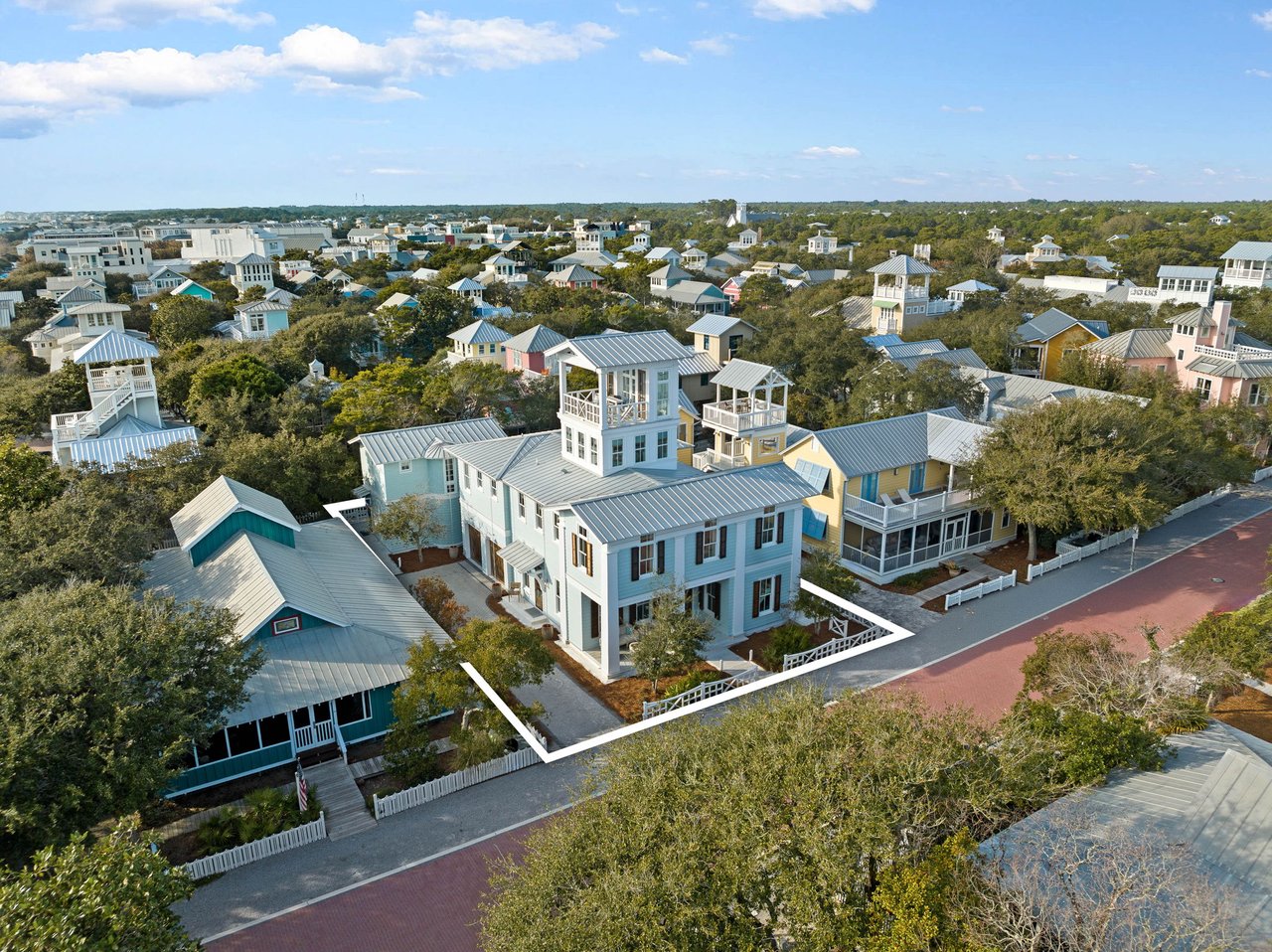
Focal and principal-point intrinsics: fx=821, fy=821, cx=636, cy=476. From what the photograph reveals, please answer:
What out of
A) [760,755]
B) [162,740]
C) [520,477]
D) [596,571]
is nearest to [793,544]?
[596,571]

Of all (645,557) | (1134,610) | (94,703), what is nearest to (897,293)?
(1134,610)

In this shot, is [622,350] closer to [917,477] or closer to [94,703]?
[917,477]

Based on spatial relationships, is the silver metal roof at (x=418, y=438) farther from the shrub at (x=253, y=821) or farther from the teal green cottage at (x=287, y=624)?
the shrub at (x=253, y=821)

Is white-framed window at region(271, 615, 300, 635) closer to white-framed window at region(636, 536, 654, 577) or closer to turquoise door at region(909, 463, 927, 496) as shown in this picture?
white-framed window at region(636, 536, 654, 577)

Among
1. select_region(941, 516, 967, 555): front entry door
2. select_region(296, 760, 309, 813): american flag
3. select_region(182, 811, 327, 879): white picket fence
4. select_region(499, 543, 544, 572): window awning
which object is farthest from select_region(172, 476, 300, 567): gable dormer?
select_region(941, 516, 967, 555): front entry door

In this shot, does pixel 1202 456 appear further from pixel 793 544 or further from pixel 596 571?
pixel 596 571
